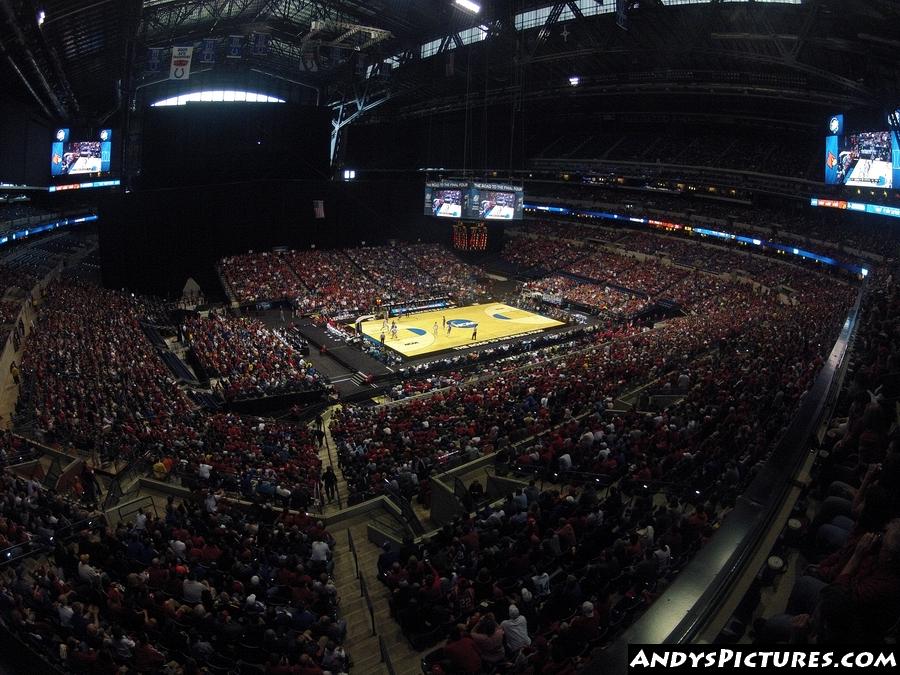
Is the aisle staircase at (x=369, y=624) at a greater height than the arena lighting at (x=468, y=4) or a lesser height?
lesser

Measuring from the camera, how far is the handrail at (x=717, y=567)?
3973mm

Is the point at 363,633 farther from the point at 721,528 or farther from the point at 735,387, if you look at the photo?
the point at 735,387

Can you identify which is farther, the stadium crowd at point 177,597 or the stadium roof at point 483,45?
the stadium roof at point 483,45

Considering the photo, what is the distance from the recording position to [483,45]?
36812mm

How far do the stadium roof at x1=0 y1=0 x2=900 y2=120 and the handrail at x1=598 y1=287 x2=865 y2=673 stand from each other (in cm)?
1859

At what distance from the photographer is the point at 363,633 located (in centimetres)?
910

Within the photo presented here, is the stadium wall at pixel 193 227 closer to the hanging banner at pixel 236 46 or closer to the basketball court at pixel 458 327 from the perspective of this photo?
the hanging banner at pixel 236 46

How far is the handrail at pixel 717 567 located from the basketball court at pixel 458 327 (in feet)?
87.6

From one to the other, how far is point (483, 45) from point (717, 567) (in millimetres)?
38072

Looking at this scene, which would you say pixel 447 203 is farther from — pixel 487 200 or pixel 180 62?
pixel 180 62

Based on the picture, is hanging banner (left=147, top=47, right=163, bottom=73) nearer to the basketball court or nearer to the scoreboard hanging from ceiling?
the basketball court

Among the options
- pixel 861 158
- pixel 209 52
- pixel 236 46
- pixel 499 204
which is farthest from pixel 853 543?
pixel 499 204

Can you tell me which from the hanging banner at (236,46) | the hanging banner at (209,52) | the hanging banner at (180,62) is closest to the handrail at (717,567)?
the hanging banner at (180,62)

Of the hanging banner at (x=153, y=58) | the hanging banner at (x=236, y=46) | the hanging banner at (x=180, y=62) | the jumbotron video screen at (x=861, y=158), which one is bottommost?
the jumbotron video screen at (x=861, y=158)
